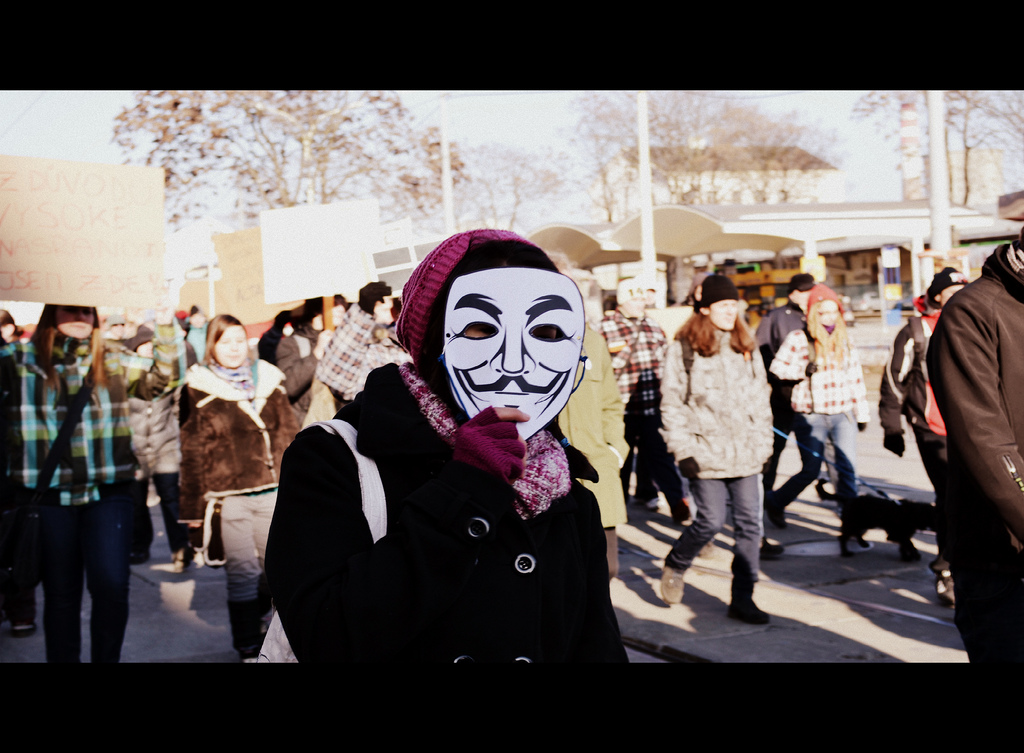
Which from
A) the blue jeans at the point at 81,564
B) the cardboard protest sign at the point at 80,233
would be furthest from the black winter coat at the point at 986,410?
the blue jeans at the point at 81,564

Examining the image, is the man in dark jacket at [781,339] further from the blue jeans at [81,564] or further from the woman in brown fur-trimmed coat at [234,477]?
the blue jeans at [81,564]

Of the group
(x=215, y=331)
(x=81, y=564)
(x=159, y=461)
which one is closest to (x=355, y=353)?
(x=215, y=331)

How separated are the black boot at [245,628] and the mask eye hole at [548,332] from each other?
362cm

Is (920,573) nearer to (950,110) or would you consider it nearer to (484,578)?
(484,578)

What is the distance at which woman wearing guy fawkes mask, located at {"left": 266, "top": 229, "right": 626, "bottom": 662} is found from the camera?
1.58 meters

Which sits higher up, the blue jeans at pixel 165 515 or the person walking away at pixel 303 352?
the person walking away at pixel 303 352

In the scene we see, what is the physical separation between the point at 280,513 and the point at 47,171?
295 centimetres

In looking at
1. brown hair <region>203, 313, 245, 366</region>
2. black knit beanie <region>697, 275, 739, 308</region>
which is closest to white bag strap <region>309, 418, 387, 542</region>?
brown hair <region>203, 313, 245, 366</region>

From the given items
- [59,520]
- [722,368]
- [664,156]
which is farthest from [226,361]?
[664,156]

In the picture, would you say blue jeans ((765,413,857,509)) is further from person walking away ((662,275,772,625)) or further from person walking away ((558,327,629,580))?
person walking away ((558,327,629,580))

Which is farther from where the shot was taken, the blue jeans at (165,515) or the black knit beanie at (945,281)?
the blue jeans at (165,515)

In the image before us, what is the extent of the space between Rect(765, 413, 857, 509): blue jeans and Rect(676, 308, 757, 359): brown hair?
173 centimetres

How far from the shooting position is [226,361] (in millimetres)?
5172

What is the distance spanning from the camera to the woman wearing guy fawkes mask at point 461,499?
5.19ft
